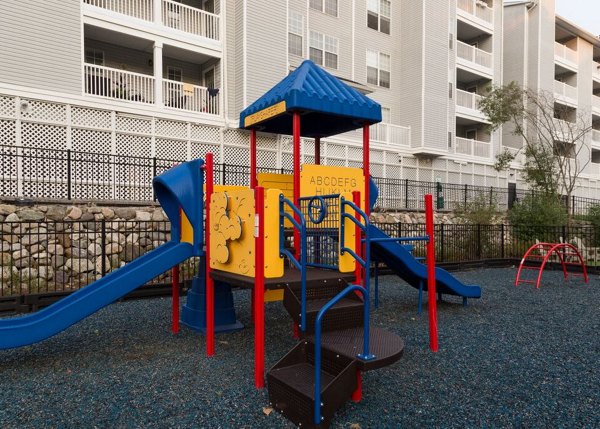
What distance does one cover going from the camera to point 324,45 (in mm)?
21297

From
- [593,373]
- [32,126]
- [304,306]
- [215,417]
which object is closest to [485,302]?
[593,373]

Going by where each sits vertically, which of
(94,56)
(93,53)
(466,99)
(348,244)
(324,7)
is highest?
(324,7)

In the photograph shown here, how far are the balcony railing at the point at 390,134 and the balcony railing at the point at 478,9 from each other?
934 cm

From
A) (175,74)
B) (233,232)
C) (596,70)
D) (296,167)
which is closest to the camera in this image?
(233,232)

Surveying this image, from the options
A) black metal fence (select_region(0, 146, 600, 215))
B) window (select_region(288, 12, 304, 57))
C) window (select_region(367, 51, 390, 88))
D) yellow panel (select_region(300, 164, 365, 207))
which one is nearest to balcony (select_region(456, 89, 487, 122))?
window (select_region(367, 51, 390, 88))

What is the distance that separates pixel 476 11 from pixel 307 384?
29649mm

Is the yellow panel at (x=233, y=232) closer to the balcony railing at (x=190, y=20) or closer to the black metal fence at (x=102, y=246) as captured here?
the black metal fence at (x=102, y=246)

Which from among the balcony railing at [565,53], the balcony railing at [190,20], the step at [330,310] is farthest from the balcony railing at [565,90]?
the step at [330,310]

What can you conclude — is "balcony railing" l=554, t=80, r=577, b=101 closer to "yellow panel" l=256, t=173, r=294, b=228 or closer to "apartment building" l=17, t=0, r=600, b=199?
"apartment building" l=17, t=0, r=600, b=199

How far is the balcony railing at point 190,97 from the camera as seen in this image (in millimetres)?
16719

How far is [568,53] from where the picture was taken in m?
33.7

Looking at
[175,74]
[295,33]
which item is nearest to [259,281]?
[175,74]

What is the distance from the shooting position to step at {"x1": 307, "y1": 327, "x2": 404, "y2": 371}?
335cm

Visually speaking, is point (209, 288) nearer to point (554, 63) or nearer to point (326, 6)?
point (326, 6)
